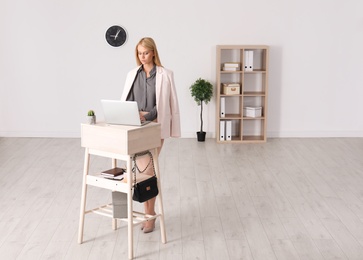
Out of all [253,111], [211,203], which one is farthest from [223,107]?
[211,203]

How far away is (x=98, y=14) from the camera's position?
7.86m

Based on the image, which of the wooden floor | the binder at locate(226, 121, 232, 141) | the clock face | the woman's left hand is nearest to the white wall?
the clock face

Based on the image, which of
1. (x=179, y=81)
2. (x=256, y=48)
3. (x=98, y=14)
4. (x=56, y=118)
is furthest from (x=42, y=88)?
(x=256, y=48)

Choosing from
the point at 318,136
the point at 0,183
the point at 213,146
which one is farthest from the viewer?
the point at 318,136

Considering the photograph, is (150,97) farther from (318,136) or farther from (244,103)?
(318,136)

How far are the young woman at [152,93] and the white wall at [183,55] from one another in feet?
11.2

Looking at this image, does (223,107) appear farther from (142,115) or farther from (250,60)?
(142,115)

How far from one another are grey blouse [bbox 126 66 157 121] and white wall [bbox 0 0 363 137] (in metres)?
3.43

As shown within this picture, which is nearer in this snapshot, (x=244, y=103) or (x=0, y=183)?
(x=0, y=183)

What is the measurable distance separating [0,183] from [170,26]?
3.23 metres

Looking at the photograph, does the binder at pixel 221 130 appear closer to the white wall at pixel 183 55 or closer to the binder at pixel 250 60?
the white wall at pixel 183 55

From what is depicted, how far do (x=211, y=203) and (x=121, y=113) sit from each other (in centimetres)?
167

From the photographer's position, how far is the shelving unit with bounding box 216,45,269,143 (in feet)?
25.5

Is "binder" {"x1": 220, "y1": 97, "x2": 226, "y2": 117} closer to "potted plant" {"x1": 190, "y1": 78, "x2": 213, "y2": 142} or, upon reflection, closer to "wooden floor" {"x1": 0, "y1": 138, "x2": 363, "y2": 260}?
"potted plant" {"x1": 190, "y1": 78, "x2": 213, "y2": 142}
